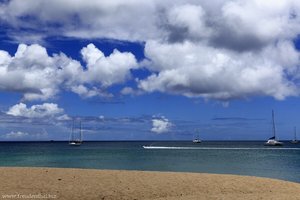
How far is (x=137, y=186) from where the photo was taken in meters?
23.1

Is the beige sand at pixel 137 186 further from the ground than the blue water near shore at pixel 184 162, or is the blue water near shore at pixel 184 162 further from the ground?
the beige sand at pixel 137 186

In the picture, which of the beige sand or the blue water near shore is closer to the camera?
the beige sand

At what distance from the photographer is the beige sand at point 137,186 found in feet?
68.0

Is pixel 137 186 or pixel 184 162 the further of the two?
pixel 184 162

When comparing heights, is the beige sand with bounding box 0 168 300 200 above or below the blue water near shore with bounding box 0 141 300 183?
above

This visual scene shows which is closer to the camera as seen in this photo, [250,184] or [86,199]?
[86,199]

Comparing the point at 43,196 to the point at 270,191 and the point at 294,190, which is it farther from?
the point at 294,190

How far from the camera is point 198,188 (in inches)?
902

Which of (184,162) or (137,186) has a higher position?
(137,186)

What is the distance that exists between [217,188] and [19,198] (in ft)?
33.5

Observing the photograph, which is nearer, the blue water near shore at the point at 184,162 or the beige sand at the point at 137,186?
the beige sand at the point at 137,186

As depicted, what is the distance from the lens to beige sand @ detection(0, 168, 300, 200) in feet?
68.0

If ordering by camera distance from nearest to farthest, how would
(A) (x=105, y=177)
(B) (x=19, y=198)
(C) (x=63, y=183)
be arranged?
(B) (x=19, y=198) → (C) (x=63, y=183) → (A) (x=105, y=177)

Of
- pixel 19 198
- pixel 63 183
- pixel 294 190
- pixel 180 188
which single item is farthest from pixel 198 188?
pixel 19 198
